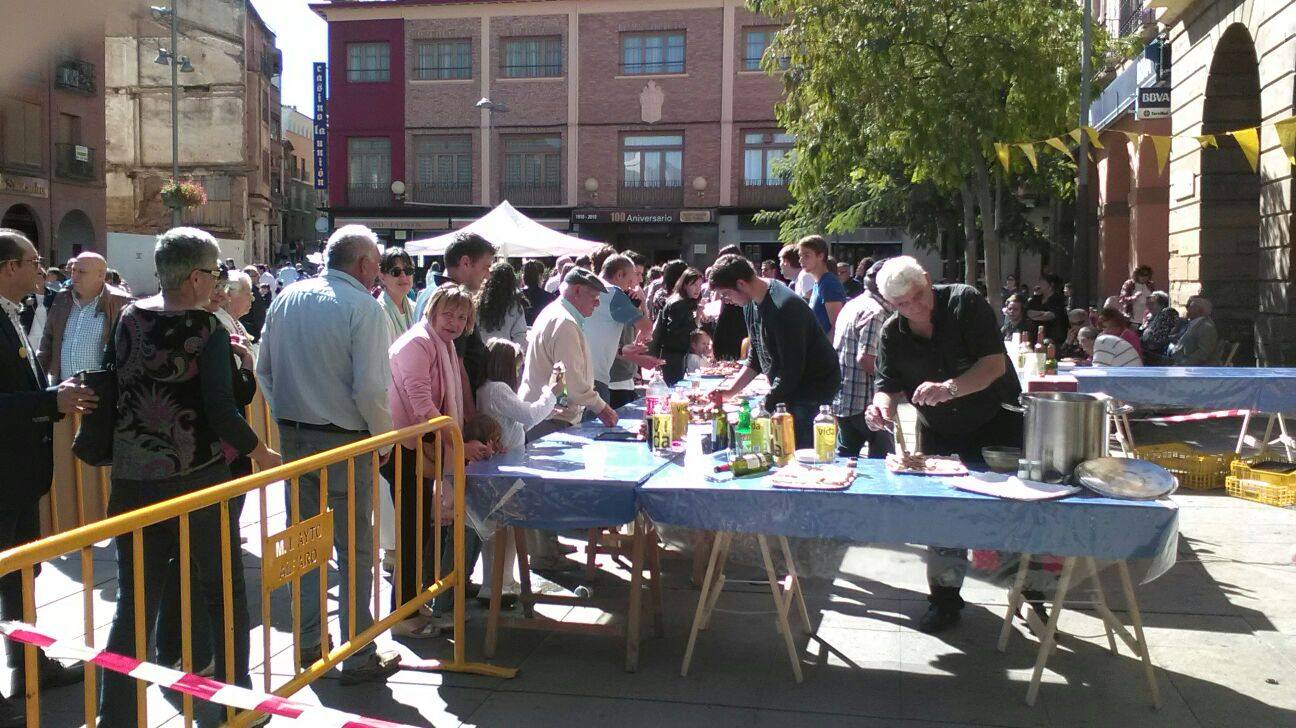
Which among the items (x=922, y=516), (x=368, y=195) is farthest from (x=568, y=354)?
(x=368, y=195)

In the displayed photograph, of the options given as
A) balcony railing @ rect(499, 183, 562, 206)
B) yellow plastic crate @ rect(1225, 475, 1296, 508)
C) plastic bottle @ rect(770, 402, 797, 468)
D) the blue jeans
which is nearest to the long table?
plastic bottle @ rect(770, 402, 797, 468)

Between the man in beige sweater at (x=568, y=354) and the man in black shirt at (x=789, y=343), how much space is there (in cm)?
85

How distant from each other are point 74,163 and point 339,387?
111 feet

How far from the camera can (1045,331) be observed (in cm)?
1532

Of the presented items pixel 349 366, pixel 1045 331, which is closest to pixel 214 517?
pixel 349 366

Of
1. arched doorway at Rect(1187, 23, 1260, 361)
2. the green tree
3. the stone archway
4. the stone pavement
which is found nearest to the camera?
the stone pavement

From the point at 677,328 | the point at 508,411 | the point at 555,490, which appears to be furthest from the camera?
the point at 677,328

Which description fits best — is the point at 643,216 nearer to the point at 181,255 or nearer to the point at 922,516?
the point at 922,516

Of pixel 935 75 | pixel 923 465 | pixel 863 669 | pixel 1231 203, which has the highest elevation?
pixel 935 75

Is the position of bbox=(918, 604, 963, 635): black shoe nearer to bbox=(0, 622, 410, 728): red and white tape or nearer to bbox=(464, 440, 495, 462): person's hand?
bbox=(464, 440, 495, 462): person's hand

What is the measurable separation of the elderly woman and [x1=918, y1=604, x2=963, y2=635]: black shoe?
3.15 m

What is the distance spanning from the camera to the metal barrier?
9.06 feet

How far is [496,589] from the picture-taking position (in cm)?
489

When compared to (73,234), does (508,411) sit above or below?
below
